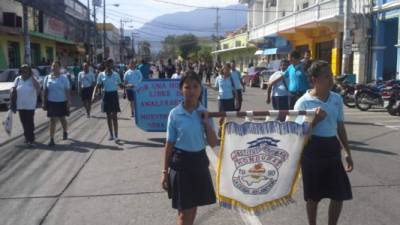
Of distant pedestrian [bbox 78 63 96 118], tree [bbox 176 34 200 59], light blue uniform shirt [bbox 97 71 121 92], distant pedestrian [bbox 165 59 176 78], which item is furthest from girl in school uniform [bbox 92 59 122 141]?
tree [bbox 176 34 200 59]

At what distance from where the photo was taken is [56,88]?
1083 centimetres

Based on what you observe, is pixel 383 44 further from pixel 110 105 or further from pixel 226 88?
pixel 110 105

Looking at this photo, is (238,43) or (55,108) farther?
(238,43)

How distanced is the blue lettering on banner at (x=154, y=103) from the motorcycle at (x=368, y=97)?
9.30 m

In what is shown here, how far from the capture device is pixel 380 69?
2548 cm

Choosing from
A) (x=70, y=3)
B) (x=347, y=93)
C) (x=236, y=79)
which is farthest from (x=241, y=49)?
(x=236, y=79)

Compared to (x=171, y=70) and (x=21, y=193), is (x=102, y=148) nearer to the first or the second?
(x=21, y=193)

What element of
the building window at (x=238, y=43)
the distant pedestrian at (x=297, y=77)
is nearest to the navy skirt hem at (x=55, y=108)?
the distant pedestrian at (x=297, y=77)

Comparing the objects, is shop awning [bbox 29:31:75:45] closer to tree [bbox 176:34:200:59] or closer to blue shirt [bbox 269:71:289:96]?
blue shirt [bbox 269:71:289:96]

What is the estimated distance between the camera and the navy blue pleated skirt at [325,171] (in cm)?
457

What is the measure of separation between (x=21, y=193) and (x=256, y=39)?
43130mm

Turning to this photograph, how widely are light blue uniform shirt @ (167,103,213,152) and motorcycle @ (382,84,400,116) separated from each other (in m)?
13.3

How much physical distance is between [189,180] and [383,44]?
23.4 metres

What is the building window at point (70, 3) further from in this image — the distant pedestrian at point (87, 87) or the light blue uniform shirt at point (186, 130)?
the light blue uniform shirt at point (186, 130)
